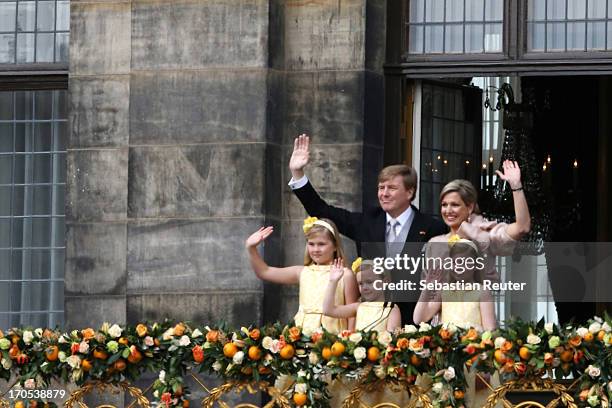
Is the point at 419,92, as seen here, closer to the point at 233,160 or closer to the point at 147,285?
the point at 233,160

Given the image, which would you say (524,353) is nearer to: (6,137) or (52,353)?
(52,353)

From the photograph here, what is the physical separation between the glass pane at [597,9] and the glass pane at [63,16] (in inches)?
187

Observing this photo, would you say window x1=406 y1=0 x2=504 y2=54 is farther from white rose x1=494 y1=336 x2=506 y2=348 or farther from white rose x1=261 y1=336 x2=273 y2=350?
white rose x1=494 y1=336 x2=506 y2=348

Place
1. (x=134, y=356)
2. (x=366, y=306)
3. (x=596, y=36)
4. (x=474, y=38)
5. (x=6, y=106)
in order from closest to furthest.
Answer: (x=134, y=356) < (x=366, y=306) < (x=596, y=36) < (x=474, y=38) < (x=6, y=106)

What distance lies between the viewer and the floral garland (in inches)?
516

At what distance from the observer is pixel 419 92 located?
16656 millimetres

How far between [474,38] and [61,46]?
12.5 feet

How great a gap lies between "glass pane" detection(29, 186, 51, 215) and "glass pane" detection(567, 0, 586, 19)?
503cm

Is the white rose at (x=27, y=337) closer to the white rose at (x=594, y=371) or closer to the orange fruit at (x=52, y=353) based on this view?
the orange fruit at (x=52, y=353)

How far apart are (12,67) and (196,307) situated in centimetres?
310

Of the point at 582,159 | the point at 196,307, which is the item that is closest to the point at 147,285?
the point at 196,307

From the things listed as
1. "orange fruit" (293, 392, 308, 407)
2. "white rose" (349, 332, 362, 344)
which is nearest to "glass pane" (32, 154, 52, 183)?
"orange fruit" (293, 392, 308, 407)

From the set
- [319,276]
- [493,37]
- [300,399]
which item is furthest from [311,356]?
[493,37]

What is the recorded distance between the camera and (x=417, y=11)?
16.7 metres
